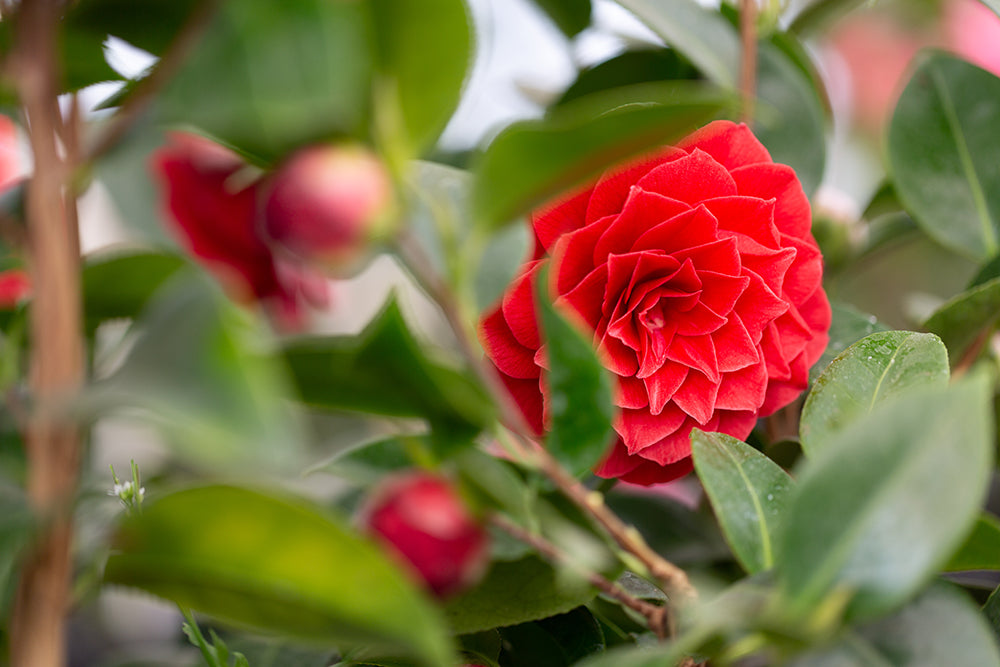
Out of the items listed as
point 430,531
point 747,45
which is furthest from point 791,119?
point 430,531

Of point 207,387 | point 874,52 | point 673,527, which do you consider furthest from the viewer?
point 874,52

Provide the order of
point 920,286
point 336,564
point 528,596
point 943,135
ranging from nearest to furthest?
1. point 336,564
2. point 528,596
3. point 943,135
4. point 920,286

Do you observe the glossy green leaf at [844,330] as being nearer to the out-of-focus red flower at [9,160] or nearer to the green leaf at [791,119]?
the green leaf at [791,119]

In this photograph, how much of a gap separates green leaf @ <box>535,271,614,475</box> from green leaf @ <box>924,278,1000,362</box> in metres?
0.26

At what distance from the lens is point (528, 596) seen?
1.05 feet

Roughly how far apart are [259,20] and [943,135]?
462mm

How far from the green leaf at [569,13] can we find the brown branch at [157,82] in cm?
48

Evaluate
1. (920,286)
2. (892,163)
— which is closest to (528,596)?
(892,163)

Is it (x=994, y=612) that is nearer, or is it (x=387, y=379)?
(x=387, y=379)

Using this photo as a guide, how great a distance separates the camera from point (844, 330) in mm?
462

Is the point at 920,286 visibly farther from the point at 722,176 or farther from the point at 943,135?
the point at 722,176

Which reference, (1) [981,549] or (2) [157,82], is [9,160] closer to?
(2) [157,82]

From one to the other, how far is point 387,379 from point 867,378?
0.20 meters

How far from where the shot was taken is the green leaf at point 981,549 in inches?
11.3
